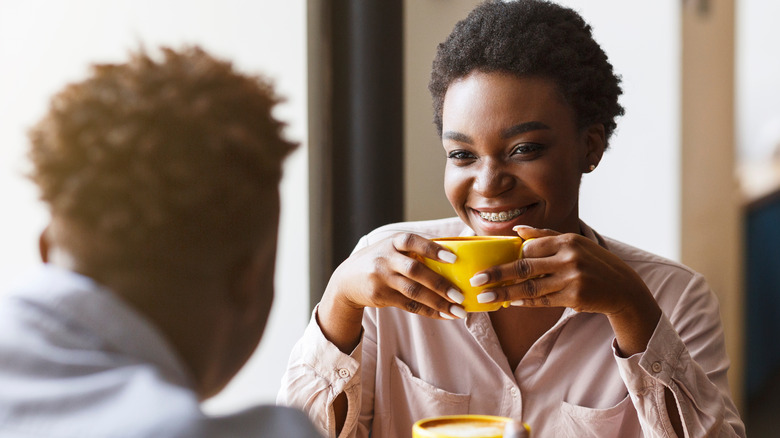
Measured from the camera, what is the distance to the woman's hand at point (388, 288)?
0.89m

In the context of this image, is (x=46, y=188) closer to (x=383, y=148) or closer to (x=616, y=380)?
(x=616, y=380)

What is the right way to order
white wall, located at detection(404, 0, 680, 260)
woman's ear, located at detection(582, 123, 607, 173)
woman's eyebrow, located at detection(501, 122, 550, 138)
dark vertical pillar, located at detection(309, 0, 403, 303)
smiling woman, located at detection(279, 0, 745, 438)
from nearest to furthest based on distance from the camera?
1. smiling woman, located at detection(279, 0, 745, 438)
2. woman's eyebrow, located at detection(501, 122, 550, 138)
3. woman's ear, located at detection(582, 123, 607, 173)
4. dark vertical pillar, located at detection(309, 0, 403, 303)
5. white wall, located at detection(404, 0, 680, 260)

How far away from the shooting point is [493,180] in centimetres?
112

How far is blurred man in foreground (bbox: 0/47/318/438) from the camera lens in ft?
1.48

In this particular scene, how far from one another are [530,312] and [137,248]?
0.88 metres

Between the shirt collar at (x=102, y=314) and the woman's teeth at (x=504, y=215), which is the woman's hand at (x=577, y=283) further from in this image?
the shirt collar at (x=102, y=314)

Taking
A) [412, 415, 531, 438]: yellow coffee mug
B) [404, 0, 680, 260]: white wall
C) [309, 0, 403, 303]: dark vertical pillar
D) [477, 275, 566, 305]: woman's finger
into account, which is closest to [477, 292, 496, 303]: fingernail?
[477, 275, 566, 305]: woman's finger

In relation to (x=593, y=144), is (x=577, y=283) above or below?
below

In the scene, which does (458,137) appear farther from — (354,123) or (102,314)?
(102,314)

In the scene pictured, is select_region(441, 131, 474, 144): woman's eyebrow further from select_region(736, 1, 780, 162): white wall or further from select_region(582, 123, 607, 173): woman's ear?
select_region(736, 1, 780, 162): white wall

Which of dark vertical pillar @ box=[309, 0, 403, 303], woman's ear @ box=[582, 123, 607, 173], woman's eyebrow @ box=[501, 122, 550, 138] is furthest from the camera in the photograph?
dark vertical pillar @ box=[309, 0, 403, 303]

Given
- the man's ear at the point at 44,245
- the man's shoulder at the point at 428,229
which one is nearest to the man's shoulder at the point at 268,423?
the man's ear at the point at 44,245

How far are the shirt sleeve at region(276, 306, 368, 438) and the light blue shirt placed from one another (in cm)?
54

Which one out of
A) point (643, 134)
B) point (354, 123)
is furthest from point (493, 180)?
point (643, 134)
